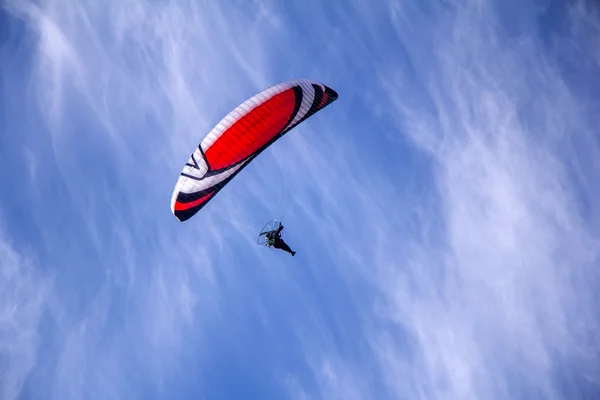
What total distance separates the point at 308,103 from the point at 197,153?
30.8 ft

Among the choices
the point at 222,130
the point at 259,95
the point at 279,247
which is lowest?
the point at 279,247

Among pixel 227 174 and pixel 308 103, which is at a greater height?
pixel 308 103

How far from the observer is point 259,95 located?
3123 centimetres

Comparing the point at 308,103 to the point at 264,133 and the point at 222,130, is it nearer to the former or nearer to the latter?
the point at 264,133

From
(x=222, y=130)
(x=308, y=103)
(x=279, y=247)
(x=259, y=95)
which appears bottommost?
(x=279, y=247)

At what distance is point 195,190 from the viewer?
1219 inches

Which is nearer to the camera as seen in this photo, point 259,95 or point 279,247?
point 259,95

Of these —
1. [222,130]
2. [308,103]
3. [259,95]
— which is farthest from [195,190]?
[308,103]

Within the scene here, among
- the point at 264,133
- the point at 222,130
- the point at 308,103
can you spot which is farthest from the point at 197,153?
the point at 308,103

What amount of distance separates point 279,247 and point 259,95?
11.8 metres

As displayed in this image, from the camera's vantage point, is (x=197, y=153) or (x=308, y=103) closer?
(x=197, y=153)

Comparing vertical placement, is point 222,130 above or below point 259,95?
below

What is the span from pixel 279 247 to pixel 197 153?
1007 centimetres

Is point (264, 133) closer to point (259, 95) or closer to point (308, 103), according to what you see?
point (259, 95)
